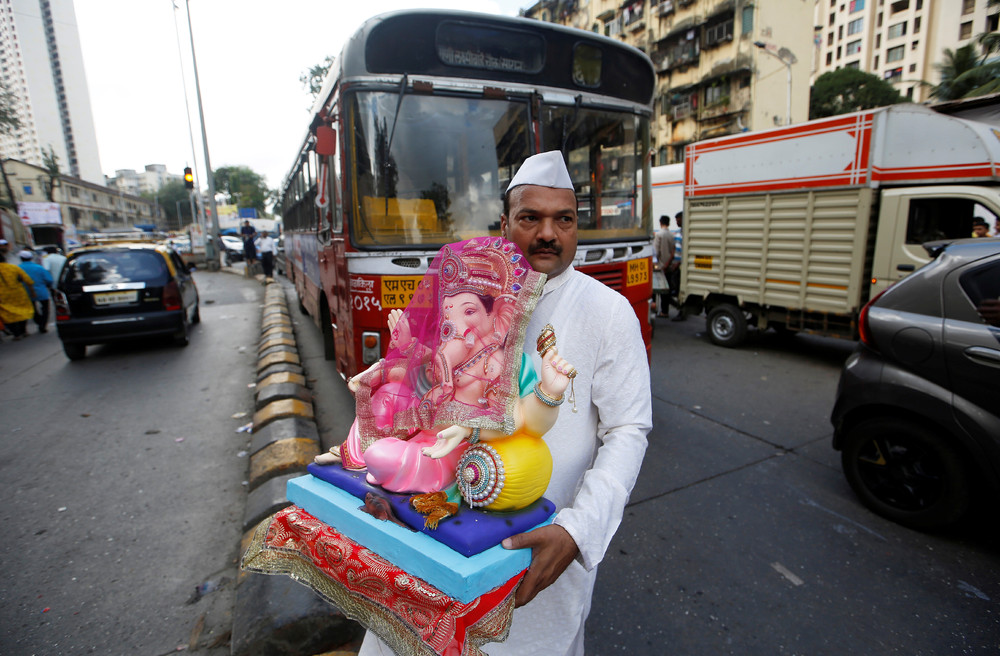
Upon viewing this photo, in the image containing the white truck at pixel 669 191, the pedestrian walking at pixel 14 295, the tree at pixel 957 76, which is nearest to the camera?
the pedestrian walking at pixel 14 295

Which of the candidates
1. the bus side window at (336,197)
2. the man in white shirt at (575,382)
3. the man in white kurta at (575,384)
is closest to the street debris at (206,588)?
the man in white kurta at (575,384)

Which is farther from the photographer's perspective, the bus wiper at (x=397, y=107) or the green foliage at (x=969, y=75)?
the green foliage at (x=969, y=75)

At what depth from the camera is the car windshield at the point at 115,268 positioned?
7.83 meters

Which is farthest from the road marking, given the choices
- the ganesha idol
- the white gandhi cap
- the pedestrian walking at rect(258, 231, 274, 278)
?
the pedestrian walking at rect(258, 231, 274, 278)

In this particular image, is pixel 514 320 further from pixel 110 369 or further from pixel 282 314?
pixel 282 314

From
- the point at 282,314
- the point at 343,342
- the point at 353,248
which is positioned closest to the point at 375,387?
the point at 353,248

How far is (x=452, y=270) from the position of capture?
4.14ft

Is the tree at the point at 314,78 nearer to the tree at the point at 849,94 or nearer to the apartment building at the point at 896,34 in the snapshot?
the tree at the point at 849,94

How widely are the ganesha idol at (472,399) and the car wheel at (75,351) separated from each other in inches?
371

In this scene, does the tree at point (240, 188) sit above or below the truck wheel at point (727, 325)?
above

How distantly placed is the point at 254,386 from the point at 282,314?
4309 mm

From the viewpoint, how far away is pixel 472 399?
45.6 inches

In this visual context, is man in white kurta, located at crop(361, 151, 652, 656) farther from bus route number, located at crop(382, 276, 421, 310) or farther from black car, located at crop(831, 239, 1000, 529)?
black car, located at crop(831, 239, 1000, 529)

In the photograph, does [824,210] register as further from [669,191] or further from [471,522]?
[669,191]
